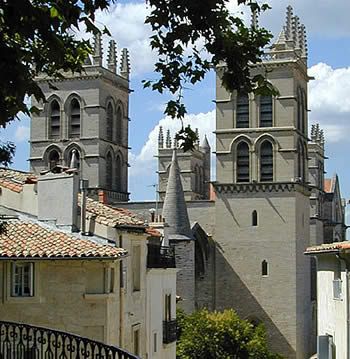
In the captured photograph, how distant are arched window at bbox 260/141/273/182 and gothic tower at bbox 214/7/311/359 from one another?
0.20 ft

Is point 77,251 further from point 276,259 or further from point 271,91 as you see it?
point 276,259

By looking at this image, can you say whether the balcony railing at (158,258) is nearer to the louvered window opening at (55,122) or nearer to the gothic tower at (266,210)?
the gothic tower at (266,210)

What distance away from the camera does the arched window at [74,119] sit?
68750 mm

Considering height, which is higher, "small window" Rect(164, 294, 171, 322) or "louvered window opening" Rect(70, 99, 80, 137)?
"louvered window opening" Rect(70, 99, 80, 137)

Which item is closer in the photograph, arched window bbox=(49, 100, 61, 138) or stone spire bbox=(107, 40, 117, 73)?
arched window bbox=(49, 100, 61, 138)

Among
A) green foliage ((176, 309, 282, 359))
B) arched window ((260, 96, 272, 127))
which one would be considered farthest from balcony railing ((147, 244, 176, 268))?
arched window ((260, 96, 272, 127))

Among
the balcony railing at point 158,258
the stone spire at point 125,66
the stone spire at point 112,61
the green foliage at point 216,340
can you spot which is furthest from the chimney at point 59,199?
the stone spire at point 125,66

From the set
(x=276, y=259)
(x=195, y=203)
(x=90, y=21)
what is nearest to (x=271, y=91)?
(x=90, y=21)

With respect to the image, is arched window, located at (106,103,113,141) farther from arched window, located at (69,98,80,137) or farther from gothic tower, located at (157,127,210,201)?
gothic tower, located at (157,127,210,201)

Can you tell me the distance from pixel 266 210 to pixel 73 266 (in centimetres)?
4135

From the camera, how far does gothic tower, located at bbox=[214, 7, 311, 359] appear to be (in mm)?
59500

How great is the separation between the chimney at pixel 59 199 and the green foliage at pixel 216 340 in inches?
988

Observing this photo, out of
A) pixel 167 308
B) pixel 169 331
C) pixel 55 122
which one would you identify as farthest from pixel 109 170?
pixel 169 331

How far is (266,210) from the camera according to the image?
198 ft
